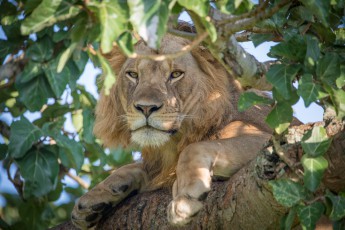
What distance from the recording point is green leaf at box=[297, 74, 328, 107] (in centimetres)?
438

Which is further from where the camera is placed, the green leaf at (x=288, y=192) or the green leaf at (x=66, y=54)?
the green leaf at (x=288, y=192)

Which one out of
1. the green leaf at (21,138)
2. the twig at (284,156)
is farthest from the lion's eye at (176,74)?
the green leaf at (21,138)

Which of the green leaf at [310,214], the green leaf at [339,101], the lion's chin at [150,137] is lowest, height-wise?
the lion's chin at [150,137]

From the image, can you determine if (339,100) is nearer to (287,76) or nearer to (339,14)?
(287,76)

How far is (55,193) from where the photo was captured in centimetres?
778

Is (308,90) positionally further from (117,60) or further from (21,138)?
(117,60)

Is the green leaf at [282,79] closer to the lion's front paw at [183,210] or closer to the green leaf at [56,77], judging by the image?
the green leaf at [56,77]

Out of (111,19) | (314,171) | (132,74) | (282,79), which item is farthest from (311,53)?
(132,74)

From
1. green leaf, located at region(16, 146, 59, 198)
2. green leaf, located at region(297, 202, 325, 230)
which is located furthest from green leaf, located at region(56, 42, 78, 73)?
green leaf, located at region(297, 202, 325, 230)

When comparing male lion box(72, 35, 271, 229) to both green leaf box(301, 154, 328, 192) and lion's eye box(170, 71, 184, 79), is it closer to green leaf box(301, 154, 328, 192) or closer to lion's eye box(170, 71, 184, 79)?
lion's eye box(170, 71, 184, 79)

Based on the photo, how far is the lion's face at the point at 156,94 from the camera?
673 centimetres

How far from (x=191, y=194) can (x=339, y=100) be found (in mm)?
1652

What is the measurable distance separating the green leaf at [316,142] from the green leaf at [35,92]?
1.69 metres

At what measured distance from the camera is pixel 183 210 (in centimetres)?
546
